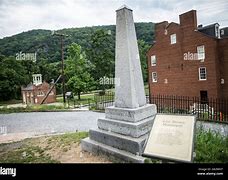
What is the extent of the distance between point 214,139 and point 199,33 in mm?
8003

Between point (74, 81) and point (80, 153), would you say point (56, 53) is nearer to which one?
point (80, 153)

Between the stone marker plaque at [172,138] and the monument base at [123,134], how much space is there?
0.75 m

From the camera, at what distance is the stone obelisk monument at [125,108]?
135 inches

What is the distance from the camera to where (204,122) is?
5793 millimetres

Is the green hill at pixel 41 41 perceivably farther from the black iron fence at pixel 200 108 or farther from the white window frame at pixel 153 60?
the white window frame at pixel 153 60

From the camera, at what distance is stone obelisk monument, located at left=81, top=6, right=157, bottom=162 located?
11.3ft

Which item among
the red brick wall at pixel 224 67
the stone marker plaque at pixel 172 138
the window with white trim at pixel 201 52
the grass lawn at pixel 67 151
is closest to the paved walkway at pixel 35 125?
the grass lawn at pixel 67 151

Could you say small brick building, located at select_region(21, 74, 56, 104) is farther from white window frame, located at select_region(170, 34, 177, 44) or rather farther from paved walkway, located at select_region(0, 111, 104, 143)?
white window frame, located at select_region(170, 34, 177, 44)

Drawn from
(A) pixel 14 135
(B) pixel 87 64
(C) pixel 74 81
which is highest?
(B) pixel 87 64

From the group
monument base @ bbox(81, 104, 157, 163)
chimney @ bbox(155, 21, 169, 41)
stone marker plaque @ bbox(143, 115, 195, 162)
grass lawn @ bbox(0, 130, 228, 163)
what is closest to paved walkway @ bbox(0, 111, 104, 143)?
grass lawn @ bbox(0, 130, 228, 163)

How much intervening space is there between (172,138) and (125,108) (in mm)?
1465

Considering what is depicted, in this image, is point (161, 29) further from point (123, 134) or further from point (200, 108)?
point (123, 134)

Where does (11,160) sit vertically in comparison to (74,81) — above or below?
below
